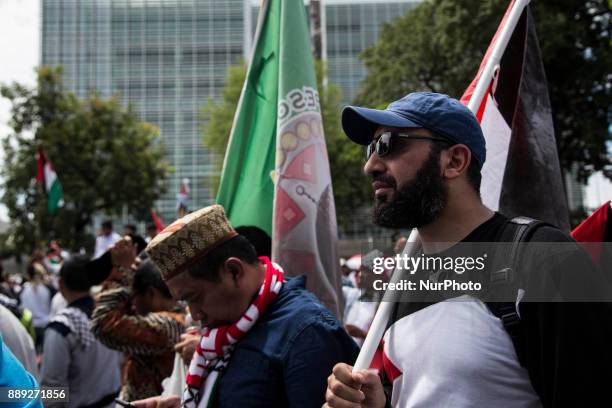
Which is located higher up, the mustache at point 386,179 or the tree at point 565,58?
the tree at point 565,58

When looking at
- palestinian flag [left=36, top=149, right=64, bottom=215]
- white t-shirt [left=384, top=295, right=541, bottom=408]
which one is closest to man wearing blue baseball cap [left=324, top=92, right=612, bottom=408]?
white t-shirt [left=384, top=295, right=541, bottom=408]

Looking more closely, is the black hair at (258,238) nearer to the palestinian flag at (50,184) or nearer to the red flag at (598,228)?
the red flag at (598,228)

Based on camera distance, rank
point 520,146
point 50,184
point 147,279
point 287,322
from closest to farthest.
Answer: point 287,322, point 520,146, point 147,279, point 50,184

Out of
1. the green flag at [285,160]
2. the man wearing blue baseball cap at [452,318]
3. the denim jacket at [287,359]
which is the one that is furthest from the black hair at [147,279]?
the man wearing blue baseball cap at [452,318]

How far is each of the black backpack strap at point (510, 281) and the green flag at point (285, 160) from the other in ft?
6.87

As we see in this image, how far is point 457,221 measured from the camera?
1858 mm

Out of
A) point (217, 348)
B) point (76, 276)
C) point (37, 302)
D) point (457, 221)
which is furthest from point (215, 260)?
point (37, 302)

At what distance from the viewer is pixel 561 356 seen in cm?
148

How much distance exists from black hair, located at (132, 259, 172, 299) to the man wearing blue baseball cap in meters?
2.17

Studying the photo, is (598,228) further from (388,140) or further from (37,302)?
(37,302)

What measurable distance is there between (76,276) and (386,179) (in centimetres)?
325

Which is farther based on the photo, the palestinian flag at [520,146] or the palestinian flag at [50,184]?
the palestinian flag at [50,184]

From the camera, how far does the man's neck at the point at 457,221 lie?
1.85m

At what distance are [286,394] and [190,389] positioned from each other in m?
0.49
